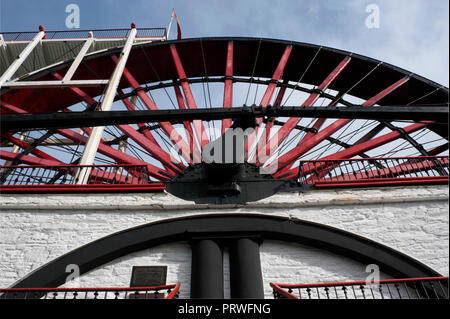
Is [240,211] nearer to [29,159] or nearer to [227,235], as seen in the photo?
[227,235]

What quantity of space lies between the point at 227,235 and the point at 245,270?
0.63 meters

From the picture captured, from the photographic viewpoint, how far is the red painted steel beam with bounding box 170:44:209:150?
8.20 meters

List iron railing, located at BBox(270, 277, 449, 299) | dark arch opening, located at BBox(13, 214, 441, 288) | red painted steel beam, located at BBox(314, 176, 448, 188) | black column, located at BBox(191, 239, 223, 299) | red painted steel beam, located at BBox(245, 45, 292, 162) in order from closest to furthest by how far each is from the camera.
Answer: iron railing, located at BBox(270, 277, 449, 299) → black column, located at BBox(191, 239, 223, 299) → dark arch opening, located at BBox(13, 214, 441, 288) → red painted steel beam, located at BBox(314, 176, 448, 188) → red painted steel beam, located at BBox(245, 45, 292, 162)

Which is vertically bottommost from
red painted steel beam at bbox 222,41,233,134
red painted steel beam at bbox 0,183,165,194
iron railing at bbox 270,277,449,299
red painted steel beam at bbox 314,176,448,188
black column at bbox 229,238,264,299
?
iron railing at bbox 270,277,449,299

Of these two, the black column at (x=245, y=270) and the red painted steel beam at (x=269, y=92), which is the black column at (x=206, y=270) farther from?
the red painted steel beam at (x=269, y=92)

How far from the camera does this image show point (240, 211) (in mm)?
4789

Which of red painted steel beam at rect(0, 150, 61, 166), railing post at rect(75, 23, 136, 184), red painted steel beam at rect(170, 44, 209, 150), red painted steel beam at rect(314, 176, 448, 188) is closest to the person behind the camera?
red painted steel beam at rect(314, 176, 448, 188)

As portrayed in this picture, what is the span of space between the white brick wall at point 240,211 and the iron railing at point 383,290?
0.77 ft

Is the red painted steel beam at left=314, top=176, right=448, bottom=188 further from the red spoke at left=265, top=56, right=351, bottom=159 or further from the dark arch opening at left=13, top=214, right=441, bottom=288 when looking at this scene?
the red spoke at left=265, top=56, right=351, bottom=159

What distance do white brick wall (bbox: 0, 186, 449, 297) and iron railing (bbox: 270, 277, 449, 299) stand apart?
236 millimetres

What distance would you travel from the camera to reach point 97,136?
687cm

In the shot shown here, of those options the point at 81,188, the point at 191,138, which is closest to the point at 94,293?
the point at 81,188

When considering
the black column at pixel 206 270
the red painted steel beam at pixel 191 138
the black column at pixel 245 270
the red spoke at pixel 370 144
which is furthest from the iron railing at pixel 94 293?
the red spoke at pixel 370 144

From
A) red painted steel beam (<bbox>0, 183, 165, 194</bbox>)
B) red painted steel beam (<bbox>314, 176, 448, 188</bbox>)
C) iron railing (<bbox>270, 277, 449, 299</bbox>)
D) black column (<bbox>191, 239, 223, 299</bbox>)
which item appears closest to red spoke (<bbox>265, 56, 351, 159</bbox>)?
red painted steel beam (<bbox>314, 176, 448, 188</bbox>)
